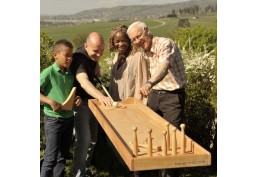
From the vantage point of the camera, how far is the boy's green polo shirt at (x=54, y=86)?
4.22 m

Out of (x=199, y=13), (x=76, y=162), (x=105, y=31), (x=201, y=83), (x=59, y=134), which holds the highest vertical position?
(x=199, y=13)

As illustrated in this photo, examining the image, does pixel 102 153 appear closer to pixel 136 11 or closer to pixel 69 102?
pixel 69 102

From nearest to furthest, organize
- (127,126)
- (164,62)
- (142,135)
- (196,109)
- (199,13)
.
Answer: (142,135) < (127,126) < (164,62) < (196,109) < (199,13)

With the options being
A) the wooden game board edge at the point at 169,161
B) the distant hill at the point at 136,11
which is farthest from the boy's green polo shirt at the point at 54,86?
the wooden game board edge at the point at 169,161

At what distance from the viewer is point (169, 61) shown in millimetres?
4195

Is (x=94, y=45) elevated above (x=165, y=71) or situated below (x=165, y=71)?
above

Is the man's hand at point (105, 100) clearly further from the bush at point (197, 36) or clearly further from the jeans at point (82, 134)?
the bush at point (197, 36)

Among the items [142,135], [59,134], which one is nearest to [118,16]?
[59,134]

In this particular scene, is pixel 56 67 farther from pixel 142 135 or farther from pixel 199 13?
pixel 199 13

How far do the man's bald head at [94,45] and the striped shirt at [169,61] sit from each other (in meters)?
0.54

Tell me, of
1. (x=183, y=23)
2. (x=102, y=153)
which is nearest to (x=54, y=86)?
(x=102, y=153)

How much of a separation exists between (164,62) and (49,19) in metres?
2.11

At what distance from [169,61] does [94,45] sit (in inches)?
33.8

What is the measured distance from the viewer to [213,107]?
5711mm
